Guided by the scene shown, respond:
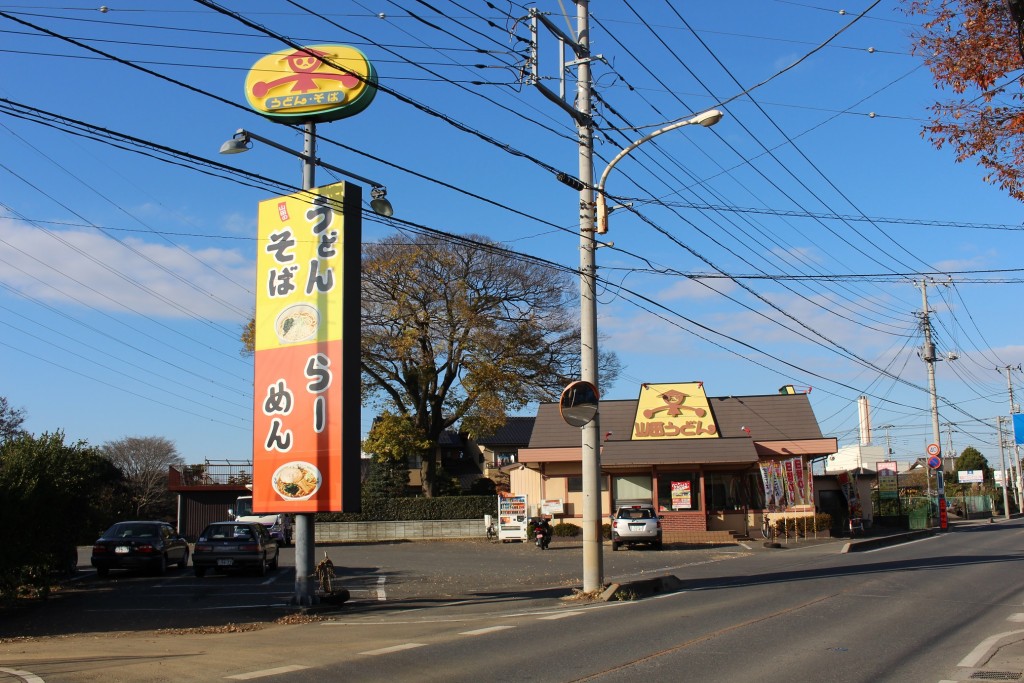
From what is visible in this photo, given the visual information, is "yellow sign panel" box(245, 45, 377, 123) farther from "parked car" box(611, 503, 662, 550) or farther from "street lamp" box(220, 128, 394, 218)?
"parked car" box(611, 503, 662, 550)

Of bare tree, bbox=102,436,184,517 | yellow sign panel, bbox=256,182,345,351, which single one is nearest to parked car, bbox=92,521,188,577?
yellow sign panel, bbox=256,182,345,351

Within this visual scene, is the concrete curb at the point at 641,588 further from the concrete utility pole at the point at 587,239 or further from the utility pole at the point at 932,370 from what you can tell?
the utility pole at the point at 932,370

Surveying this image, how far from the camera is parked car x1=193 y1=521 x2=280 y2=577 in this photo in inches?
932

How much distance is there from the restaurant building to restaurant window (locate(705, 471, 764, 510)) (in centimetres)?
4

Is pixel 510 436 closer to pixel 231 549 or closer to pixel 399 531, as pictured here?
pixel 399 531

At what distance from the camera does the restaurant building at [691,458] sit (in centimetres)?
3766

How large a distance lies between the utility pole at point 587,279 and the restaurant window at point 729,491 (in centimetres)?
2351

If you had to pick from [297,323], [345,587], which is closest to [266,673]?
[297,323]

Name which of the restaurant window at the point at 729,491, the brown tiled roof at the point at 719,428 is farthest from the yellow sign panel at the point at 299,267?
the restaurant window at the point at 729,491

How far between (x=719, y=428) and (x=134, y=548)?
26.6 m

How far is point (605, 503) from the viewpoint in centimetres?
4128

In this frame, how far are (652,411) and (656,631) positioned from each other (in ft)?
94.5

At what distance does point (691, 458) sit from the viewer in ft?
124

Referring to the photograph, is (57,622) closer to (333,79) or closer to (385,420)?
(333,79)
